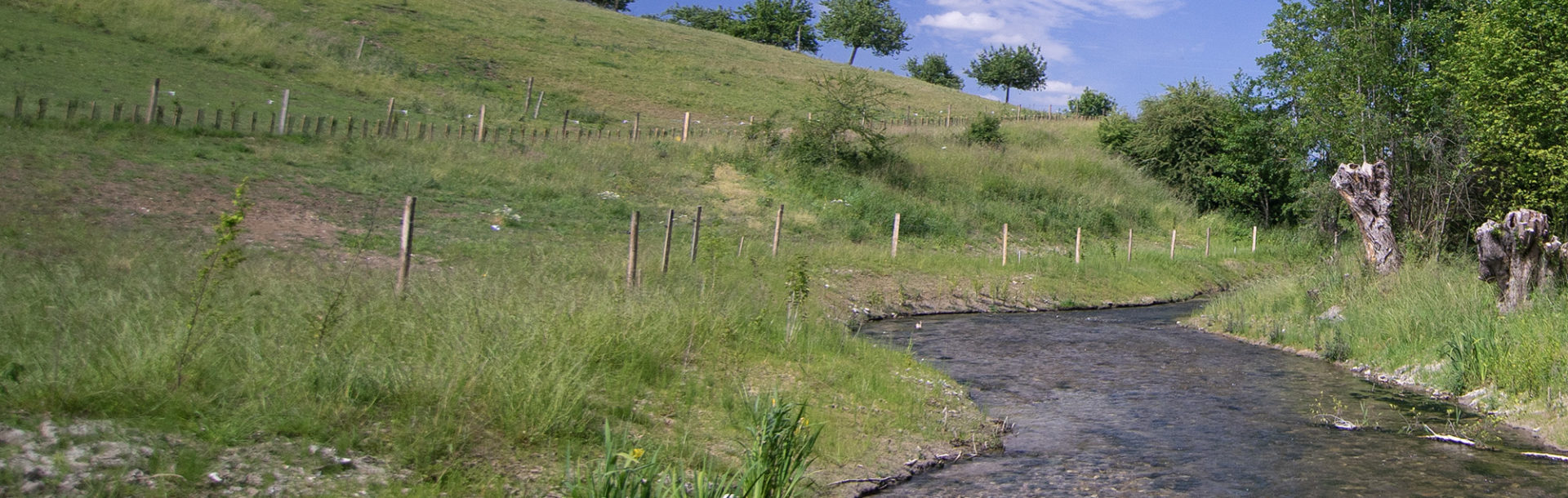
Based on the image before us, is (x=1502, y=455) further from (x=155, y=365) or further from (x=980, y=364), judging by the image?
(x=155, y=365)

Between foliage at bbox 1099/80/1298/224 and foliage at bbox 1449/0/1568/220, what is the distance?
15.9m

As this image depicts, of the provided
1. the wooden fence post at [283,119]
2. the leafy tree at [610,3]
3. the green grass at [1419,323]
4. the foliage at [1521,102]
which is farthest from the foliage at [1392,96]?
the leafy tree at [610,3]

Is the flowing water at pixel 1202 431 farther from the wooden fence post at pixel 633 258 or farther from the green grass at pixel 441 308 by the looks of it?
the wooden fence post at pixel 633 258

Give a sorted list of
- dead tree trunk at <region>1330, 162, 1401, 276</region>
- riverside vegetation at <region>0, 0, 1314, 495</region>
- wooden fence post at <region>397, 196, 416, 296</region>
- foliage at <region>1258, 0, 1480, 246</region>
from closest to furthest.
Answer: riverside vegetation at <region>0, 0, 1314, 495</region> → wooden fence post at <region>397, 196, 416, 296</region> → dead tree trunk at <region>1330, 162, 1401, 276</region> → foliage at <region>1258, 0, 1480, 246</region>

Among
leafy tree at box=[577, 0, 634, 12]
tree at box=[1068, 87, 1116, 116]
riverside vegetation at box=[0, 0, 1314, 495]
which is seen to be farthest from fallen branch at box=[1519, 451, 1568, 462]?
leafy tree at box=[577, 0, 634, 12]

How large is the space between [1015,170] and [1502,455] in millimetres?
32694

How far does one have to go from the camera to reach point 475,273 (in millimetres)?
11078

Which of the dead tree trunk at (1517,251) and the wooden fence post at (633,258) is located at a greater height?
the dead tree trunk at (1517,251)

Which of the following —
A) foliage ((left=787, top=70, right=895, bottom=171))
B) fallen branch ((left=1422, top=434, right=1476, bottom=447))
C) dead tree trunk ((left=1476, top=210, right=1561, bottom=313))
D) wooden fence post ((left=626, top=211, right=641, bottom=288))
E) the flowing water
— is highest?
foliage ((left=787, top=70, right=895, bottom=171))

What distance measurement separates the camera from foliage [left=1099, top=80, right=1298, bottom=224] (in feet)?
137

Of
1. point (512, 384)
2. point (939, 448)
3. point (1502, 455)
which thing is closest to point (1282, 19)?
point (1502, 455)

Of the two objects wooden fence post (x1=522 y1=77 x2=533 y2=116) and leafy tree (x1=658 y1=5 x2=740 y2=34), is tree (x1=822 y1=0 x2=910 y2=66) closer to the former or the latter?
leafy tree (x1=658 y1=5 x2=740 y2=34)

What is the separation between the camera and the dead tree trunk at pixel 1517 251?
14.2 metres

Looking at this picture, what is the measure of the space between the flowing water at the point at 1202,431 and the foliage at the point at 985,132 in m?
29.1
